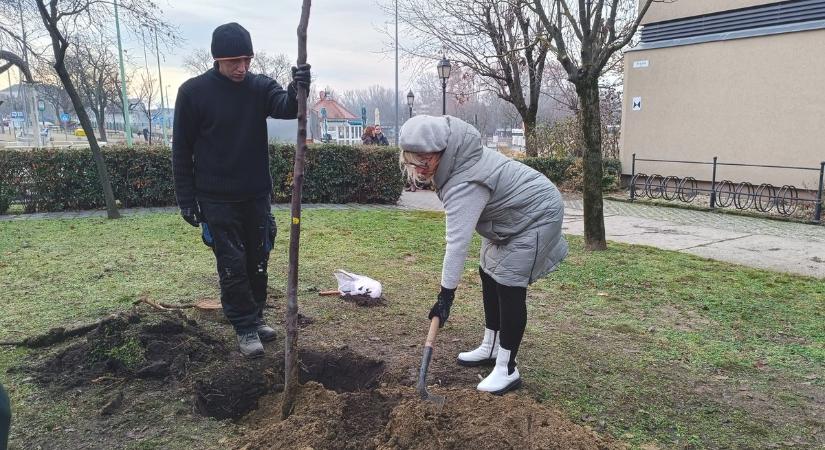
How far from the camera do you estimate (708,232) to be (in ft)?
30.7

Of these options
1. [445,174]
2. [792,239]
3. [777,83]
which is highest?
[777,83]

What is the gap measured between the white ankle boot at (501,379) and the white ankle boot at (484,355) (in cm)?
32

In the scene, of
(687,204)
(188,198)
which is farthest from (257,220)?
(687,204)

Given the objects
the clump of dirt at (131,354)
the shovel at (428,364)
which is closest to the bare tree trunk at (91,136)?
the clump of dirt at (131,354)

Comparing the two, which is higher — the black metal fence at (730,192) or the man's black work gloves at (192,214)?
the man's black work gloves at (192,214)

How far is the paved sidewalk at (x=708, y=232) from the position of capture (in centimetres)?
734

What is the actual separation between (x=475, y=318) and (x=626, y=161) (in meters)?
12.8

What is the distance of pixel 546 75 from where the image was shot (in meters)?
25.0

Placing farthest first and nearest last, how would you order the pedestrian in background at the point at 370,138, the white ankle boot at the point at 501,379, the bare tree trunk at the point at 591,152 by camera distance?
1. the pedestrian in background at the point at 370,138
2. the bare tree trunk at the point at 591,152
3. the white ankle boot at the point at 501,379

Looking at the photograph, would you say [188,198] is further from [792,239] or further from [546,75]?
[546,75]

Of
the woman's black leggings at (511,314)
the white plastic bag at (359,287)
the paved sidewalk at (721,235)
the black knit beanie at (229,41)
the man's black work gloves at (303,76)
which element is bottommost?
the paved sidewalk at (721,235)

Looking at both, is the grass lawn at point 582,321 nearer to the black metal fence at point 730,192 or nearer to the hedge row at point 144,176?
the hedge row at point 144,176

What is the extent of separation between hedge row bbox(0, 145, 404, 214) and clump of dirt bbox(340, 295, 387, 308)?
7.85 m

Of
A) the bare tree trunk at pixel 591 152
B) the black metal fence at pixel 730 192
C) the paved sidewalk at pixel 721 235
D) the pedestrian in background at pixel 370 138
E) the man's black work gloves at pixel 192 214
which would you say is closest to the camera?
the man's black work gloves at pixel 192 214
